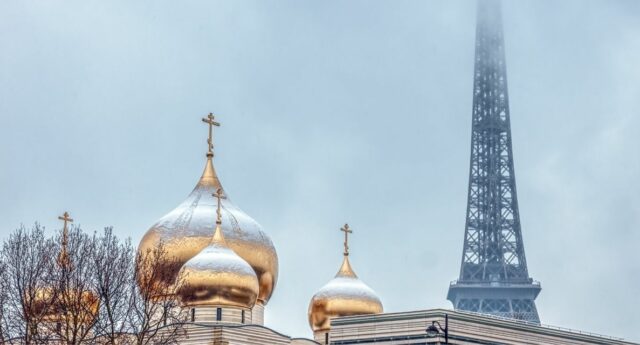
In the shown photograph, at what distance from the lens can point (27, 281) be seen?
158 feet

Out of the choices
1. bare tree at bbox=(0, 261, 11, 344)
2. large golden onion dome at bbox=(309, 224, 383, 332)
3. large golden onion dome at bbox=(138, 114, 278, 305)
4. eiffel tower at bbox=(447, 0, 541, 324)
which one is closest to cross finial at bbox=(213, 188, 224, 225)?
large golden onion dome at bbox=(138, 114, 278, 305)

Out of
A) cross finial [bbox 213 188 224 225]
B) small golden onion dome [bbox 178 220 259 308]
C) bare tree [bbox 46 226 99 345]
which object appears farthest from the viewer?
cross finial [bbox 213 188 224 225]

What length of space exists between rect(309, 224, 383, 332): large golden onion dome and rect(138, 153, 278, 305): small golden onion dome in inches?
103

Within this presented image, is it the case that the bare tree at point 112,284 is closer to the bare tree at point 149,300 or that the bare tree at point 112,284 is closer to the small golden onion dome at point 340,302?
the bare tree at point 149,300

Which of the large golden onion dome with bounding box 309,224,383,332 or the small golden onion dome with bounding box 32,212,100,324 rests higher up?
the large golden onion dome with bounding box 309,224,383,332

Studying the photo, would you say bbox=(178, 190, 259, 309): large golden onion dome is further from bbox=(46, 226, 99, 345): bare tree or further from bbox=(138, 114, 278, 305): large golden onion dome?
bbox=(46, 226, 99, 345): bare tree

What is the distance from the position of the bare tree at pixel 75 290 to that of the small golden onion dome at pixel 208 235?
13.7m

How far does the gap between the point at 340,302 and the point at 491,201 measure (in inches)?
3175

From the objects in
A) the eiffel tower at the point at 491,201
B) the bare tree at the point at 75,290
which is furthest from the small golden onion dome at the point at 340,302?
the eiffel tower at the point at 491,201

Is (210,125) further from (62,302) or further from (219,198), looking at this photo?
(62,302)

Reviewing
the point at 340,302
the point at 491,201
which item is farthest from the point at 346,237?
the point at 491,201

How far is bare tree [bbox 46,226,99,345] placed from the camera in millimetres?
47000

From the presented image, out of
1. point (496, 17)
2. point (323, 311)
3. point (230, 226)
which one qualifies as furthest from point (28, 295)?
point (496, 17)

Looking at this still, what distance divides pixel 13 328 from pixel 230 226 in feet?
59.6
